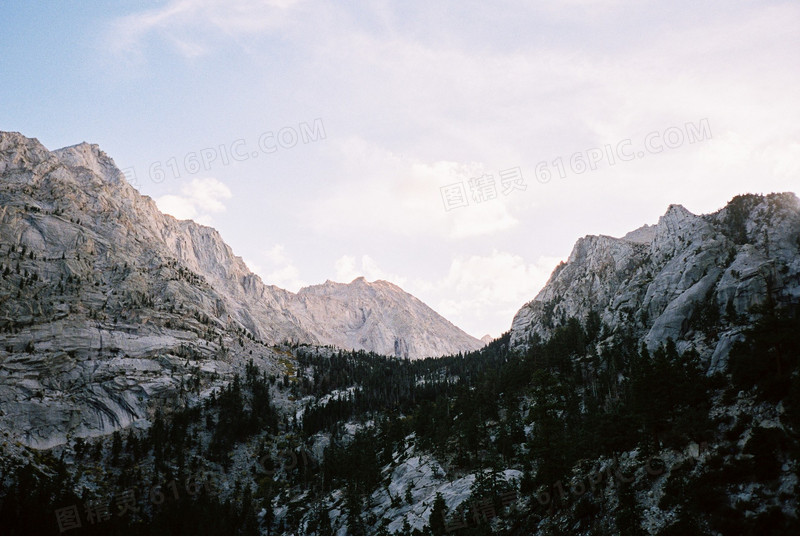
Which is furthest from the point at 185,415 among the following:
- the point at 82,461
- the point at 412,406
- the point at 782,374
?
the point at 782,374

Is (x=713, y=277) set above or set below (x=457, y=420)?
above

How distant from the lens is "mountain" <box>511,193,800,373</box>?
312 feet

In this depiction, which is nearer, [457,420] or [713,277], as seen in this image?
[713,277]

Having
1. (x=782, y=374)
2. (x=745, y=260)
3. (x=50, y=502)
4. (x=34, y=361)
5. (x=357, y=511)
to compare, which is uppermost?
(x=34, y=361)

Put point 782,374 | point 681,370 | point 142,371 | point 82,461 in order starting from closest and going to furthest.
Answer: point 782,374 < point 681,370 < point 82,461 < point 142,371

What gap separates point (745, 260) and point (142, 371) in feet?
628

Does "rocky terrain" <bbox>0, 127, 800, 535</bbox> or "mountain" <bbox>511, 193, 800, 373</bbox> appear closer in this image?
"rocky terrain" <bbox>0, 127, 800, 535</bbox>

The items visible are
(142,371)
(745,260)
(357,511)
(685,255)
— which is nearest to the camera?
(357,511)

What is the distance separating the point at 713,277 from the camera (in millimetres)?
112375

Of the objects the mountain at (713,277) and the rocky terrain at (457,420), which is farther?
the mountain at (713,277)

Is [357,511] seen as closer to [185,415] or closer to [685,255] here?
[185,415]

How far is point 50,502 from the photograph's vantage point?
84.4 meters

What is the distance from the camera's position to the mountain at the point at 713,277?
312ft

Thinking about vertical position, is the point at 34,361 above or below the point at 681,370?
above
